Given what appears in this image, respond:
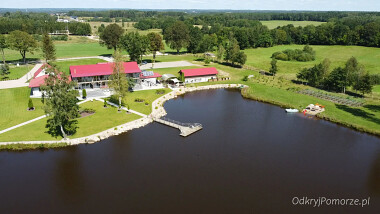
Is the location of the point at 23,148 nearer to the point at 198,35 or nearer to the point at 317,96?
the point at 317,96

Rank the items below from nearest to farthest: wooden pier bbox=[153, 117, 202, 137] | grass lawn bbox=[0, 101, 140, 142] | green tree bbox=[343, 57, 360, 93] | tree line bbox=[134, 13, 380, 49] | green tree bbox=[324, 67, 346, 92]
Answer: grass lawn bbox=[0, 101, 140, 142] → wooden pier bbox=[153, 117, 202, 137] → green tree bbox=[343, 57, 360, 93] → green tree bbox=[324, 67, 346, 92] → tree line bbox=[134, 13, 380, 49]

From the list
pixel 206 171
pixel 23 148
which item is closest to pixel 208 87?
pixel 206 171

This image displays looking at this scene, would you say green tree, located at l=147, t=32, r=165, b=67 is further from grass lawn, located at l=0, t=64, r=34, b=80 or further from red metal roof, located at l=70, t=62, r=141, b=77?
grass lawn, located at l=0, t=64, r=34, b=80

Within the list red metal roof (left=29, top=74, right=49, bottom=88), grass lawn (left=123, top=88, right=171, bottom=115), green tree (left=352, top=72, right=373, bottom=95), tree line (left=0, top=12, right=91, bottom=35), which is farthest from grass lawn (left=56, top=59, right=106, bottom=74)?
green tree (left=352, top=72, right=373, bottom=95)

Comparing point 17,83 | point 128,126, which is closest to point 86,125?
point 128,126

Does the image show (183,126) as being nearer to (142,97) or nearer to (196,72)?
(142,97)
